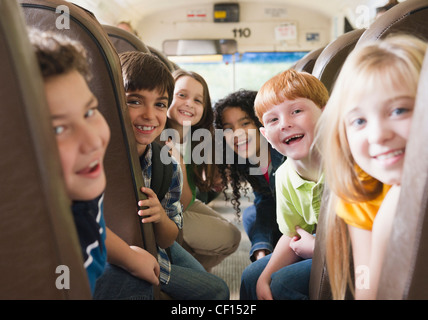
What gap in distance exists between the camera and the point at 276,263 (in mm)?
799

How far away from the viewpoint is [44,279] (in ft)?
1.38

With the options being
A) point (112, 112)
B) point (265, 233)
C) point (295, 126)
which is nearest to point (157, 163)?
point (112, 112)

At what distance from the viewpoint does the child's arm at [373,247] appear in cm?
45

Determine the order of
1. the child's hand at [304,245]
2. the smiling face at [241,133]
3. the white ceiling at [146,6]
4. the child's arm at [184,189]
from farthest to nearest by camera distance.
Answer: the white ceiling at [146,6]
the smiling face at [241,133]
the child's arm at [184,189]
the child's hand at [304,245]

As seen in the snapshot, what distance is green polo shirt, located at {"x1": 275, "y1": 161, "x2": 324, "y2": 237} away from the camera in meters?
0.76

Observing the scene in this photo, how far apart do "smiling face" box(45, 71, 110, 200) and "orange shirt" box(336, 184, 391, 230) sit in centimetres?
35

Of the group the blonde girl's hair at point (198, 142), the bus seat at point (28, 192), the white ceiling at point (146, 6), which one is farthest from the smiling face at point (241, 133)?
the white ceiling at point (146, 6)

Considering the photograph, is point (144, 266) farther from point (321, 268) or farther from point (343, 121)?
point (343, 121)

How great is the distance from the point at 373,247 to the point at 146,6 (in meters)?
5.41

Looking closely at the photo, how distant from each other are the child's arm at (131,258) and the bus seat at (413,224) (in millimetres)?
412

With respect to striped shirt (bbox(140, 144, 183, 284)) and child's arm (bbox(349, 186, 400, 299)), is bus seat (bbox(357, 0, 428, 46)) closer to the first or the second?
child's arm (bbox(349, 186, 400, 299))

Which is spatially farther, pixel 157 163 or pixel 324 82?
pixel 157 163

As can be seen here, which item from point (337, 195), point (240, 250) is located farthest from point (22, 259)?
point (240, 250)

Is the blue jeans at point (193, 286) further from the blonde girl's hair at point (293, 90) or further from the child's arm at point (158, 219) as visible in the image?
the blonde girl's hair at point (293, 90)
